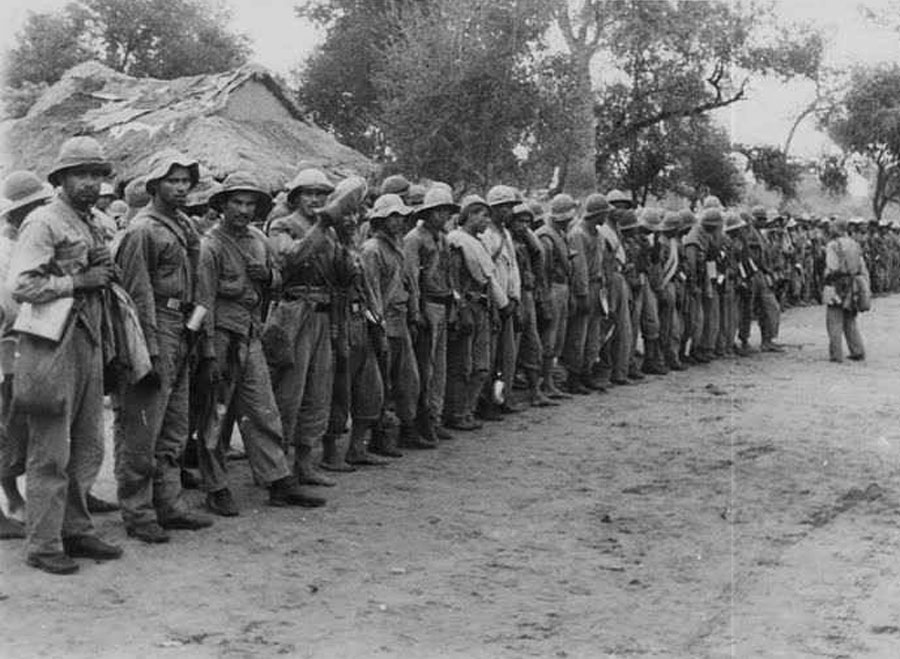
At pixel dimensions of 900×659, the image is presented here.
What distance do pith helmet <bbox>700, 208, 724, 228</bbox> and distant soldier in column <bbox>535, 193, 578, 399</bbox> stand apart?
3.10m

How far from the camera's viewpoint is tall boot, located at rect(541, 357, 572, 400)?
37.0ft

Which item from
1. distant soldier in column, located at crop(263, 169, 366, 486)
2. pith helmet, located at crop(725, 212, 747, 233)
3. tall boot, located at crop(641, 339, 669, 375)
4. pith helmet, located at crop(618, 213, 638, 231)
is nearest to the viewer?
distant soldier in column, located at crop(263, 169, 366, 486)

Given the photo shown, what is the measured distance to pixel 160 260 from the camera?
6191 mm

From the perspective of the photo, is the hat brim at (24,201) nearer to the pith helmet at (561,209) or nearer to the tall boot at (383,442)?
the tall boot at (383,442)

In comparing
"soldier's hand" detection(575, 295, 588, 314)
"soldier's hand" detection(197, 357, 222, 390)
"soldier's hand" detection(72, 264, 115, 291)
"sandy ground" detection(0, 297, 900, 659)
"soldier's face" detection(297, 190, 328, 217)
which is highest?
"soldier's face" detection(297, 190, 328, 217)

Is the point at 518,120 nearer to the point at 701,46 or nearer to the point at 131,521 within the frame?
the point at 701,46

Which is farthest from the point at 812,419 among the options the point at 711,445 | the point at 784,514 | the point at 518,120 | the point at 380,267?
the point at 518,120

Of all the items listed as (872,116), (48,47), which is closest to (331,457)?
(48,47)

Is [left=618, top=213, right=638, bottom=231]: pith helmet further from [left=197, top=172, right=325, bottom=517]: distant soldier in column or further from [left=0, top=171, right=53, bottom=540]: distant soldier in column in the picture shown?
[left=0, top=171, right=53, bottom=540]: distant soldier in column

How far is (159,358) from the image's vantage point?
241 inches

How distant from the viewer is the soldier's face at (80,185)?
5570 mm

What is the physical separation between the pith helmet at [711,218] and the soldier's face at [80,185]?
31.3 ft

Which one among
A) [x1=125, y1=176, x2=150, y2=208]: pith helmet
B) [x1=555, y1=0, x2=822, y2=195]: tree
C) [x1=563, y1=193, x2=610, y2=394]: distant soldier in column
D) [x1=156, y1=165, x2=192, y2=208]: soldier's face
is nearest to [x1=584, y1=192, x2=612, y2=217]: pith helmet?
[x1=563, y1=193, x2=610, y2=394]: distant soldier in column

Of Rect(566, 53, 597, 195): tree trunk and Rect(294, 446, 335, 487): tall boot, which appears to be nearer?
Rect(294, 446, 335, 487): tall boot
